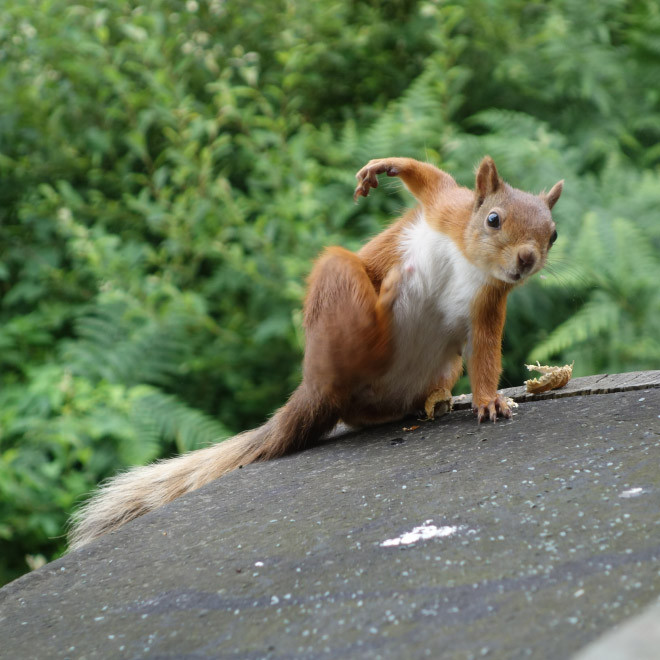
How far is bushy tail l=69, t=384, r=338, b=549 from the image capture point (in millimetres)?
2117

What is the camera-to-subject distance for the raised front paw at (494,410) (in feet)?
6.55

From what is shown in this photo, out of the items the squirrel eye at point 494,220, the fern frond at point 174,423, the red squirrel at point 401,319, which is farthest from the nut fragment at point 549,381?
the fern frond at point 174,423

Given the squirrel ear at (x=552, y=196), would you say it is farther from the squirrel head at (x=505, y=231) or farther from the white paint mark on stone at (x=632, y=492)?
the white paint mark on stone at (x=632, y=492)

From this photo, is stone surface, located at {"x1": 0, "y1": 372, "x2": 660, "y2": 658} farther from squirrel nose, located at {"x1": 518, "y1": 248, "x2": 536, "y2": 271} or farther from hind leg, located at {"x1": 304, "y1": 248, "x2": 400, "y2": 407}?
squirrel nose, located at {"x1": 518, "y1": 248, "x2": 536, "y2": 271}

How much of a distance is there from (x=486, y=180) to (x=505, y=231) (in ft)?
0.46

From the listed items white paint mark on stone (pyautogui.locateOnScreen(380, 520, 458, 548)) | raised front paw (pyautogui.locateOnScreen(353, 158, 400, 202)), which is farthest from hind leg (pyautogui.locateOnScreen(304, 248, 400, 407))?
white paint mark on stone (pyautogui.locateOnScreen(380, 520, 458, 548))

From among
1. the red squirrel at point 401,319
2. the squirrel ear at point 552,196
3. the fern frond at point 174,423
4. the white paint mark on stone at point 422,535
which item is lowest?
the fern frond at point 174,423

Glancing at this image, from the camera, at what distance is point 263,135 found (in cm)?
373

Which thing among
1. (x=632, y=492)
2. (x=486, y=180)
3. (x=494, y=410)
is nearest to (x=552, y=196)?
(x=486, y=180)

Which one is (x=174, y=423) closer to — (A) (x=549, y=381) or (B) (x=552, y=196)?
(A) (x=549, y=381)

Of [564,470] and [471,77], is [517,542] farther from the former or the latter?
[471,77]

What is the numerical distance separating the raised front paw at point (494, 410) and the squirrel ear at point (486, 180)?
18.0 inches

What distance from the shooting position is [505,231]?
197 centimetres

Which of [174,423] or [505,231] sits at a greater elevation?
[505,231]
